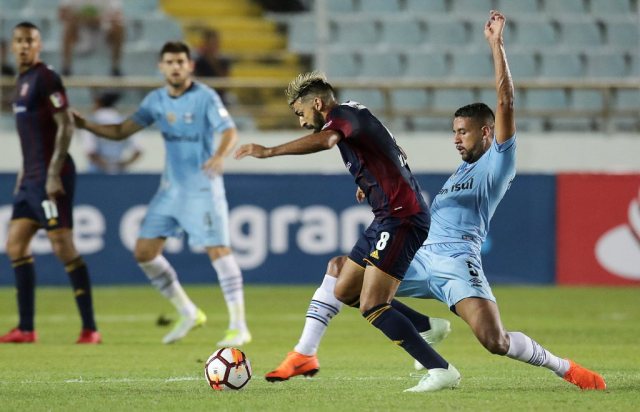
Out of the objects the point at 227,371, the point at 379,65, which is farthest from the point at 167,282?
the point at 379,65

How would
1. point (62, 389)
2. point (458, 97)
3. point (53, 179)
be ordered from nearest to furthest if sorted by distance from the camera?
point (62, 389) < point (53, 179) < point (458, 97)

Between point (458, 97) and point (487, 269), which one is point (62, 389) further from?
point (458, 97)

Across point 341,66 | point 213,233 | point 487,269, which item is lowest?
point 487,269

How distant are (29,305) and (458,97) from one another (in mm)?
9491

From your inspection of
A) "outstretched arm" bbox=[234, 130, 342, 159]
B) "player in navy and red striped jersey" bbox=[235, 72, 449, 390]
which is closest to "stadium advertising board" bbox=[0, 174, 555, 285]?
"player in navy and red striped jersey" bbox=[235, 72, 449, 390]

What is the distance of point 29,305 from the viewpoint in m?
9.82

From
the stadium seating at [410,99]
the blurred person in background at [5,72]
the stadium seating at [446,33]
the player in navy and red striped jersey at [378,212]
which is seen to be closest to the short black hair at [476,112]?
the player in navy and red striped jersey at [378,212]

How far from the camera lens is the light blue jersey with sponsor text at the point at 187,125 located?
10055 millimetres

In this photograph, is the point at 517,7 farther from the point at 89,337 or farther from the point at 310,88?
the point at 310,88

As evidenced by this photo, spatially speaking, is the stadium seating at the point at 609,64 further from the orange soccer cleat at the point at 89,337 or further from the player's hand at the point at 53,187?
the player's hand at the point at 53,187

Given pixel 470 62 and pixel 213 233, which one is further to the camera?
pixel 470 62

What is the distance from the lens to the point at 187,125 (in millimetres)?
10070

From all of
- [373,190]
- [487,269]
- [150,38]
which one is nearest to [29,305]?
[373,190]

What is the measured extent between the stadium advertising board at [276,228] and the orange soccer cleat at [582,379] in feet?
26.8
